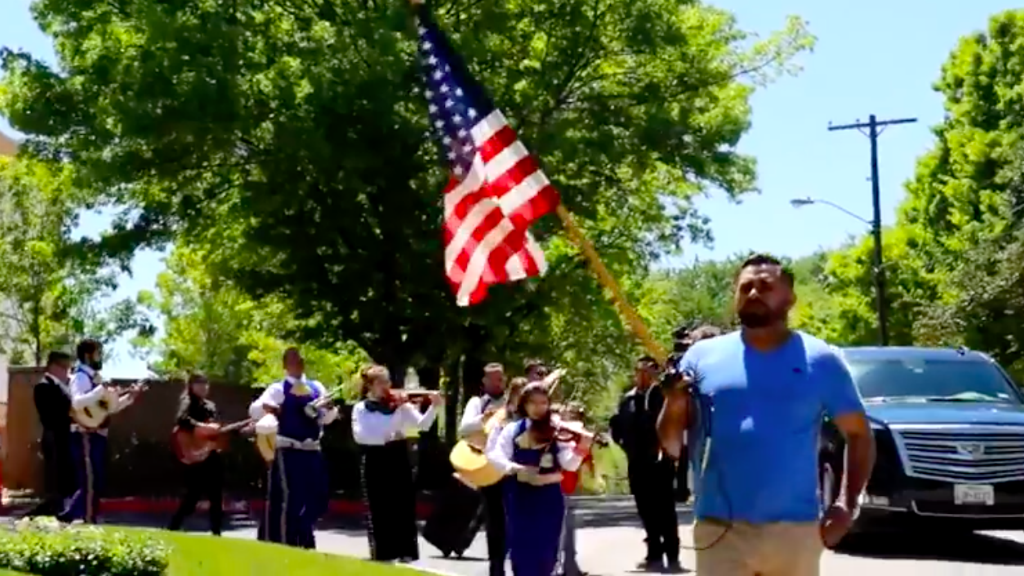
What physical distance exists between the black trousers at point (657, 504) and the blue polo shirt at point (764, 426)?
903cm

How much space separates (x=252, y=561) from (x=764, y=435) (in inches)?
257

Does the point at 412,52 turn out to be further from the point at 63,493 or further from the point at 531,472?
the point at 531,472

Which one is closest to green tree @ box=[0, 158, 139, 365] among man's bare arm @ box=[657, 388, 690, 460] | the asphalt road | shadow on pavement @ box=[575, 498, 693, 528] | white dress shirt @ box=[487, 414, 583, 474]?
shadow on pavement @ box=[575, 498, 693, 528]

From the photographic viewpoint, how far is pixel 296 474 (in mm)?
14703

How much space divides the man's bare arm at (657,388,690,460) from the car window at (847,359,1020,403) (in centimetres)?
1069

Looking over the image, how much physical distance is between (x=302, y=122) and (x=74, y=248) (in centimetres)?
552

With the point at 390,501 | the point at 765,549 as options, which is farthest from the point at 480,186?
the point at 390,501

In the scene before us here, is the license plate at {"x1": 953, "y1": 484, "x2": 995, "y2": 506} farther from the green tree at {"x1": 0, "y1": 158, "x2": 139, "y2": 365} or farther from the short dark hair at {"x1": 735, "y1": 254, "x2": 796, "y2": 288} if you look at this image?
the green tree at {"x1": 0, "y1": 158, "x2": 139, "y2": 365}

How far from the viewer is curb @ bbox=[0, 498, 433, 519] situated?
24641 mm

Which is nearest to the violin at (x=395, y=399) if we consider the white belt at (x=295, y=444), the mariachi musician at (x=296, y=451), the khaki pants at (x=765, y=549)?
the mariachi musician at (x=296, y=451)

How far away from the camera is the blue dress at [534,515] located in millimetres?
11617

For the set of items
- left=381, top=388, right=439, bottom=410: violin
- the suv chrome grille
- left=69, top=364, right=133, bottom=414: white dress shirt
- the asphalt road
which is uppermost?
left=69, top=364, right=133, bottom=414: white dress shirt

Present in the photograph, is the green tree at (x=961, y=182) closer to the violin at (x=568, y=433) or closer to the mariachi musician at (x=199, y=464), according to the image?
the mariachi musician at (x=199, y=464)

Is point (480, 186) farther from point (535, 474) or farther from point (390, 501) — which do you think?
point (390, 501)
